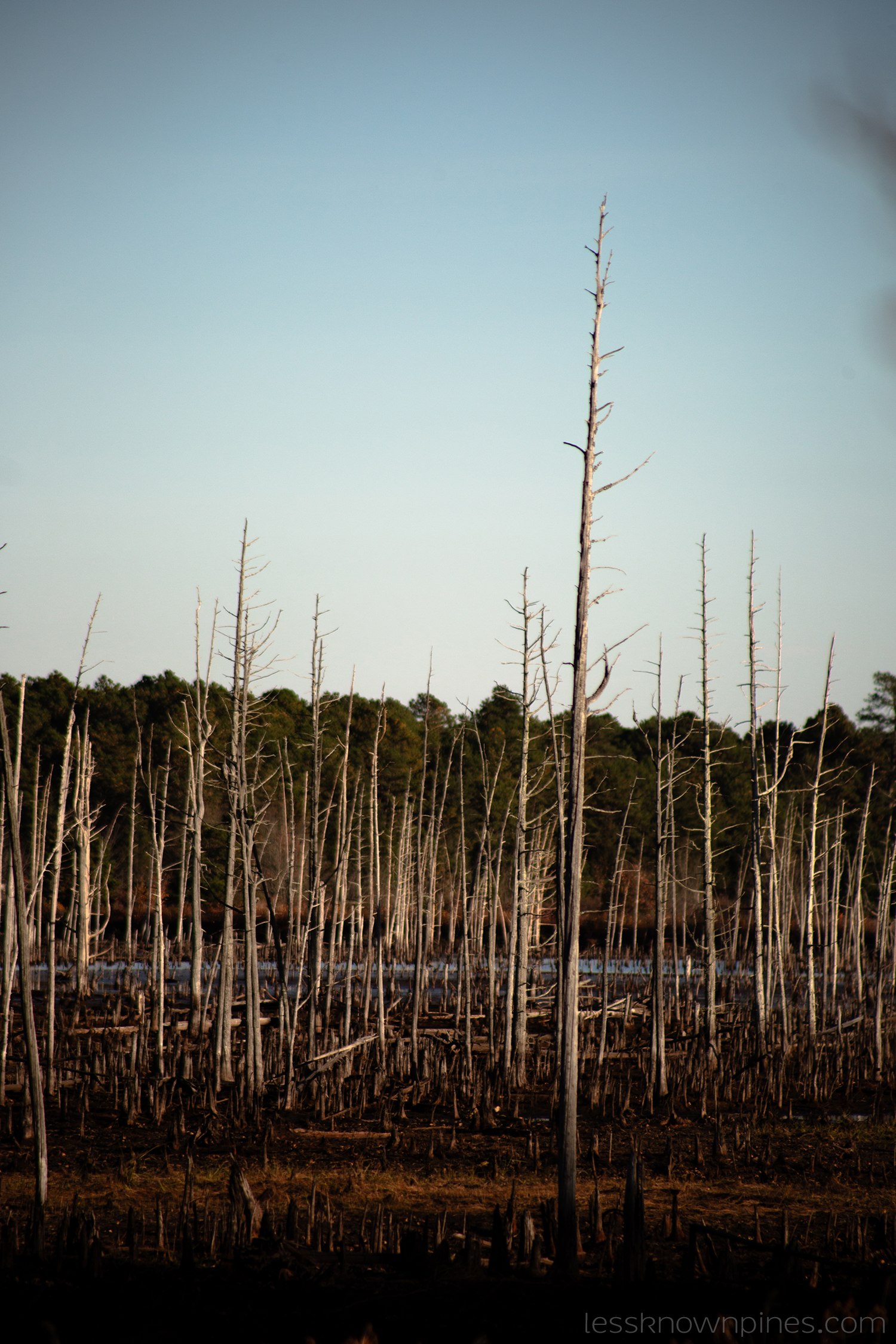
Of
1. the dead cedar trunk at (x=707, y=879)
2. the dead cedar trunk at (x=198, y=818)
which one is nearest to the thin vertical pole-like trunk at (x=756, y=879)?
the dead cedar trunk at (x=707, y=879)

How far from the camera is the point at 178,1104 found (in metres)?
13.2

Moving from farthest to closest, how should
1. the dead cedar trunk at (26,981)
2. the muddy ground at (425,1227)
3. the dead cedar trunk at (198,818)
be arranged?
the dead cedar trunk at (198,818) → the dead cedar trunk at (26,981) → the muddy ground at (425,1227)

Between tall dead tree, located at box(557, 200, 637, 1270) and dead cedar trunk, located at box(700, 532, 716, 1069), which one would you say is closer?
tall dead tree, located at box(557, 200, 637, 1270)

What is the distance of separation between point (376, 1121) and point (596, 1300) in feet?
22.5

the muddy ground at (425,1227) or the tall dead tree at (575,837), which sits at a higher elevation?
the tall dead tree at (575,837)

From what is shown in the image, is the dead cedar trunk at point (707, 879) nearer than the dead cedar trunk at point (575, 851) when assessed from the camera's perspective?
No

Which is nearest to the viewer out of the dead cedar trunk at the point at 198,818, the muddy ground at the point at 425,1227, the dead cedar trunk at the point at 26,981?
the muddy ground at the point at 425,1227

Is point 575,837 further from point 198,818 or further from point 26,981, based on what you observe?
Answer: point 198,818

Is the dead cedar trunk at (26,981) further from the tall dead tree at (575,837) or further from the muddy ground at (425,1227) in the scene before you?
the tall dead tree at (575,837)

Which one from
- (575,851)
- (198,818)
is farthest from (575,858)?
(198,818)

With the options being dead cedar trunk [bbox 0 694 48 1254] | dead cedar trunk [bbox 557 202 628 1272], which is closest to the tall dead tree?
dead cedar trunk [bbox 557 202 628 1272]

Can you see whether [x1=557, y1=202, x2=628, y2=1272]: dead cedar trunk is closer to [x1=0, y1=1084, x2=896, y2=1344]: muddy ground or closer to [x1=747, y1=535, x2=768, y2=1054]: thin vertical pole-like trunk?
[x1=0, y1=1084, x2=896, y2=1344]: muddy ground

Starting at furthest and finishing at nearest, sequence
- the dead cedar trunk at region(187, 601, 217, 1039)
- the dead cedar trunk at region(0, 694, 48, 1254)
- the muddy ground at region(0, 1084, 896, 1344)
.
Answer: the dead cedar trunk at region(187, 601, 217, 1039) < the dead cedar trunk at region(0, 694, 48, 1254) < the muddy ground at region(0, 1084, 896, 1344)

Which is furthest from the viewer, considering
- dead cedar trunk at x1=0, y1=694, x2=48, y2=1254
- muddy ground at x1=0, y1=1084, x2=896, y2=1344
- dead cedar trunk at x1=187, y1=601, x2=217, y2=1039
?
dead cedar trunk at x1=187, y1=601, x2=217, y2=1039
